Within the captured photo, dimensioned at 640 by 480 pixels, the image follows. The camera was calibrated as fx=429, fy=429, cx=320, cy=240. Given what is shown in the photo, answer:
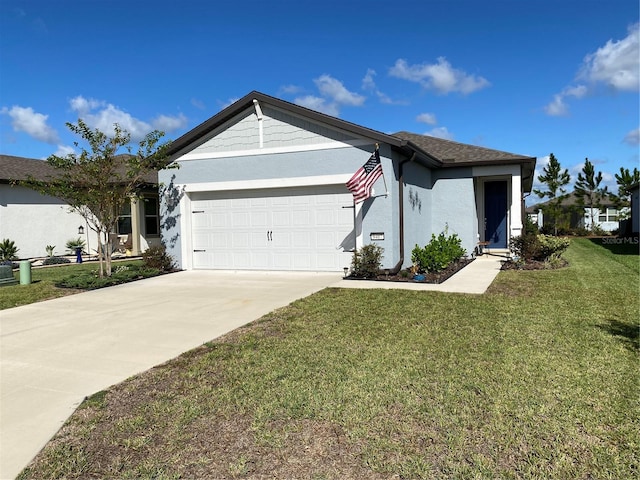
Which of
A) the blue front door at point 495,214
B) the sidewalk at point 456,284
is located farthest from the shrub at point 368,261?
the blue front door at point 495,214

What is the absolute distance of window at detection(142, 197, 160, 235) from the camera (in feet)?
64.0

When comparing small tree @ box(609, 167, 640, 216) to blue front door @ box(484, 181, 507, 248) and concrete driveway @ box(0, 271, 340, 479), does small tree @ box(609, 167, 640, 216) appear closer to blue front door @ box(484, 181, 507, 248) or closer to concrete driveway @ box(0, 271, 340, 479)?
blue front door @ box(484, 181, 507, 248)

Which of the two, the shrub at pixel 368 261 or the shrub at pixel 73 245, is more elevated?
the shrub at pixel 73 245

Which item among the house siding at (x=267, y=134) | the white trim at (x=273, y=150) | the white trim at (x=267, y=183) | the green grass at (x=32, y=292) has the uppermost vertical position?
the house siding at (x=267, y=134)

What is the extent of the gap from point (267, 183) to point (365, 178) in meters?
3.18

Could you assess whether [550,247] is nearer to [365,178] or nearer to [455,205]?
[455,205]

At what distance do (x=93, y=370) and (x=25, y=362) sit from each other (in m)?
1.02

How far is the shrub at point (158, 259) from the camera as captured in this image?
12.9 meters

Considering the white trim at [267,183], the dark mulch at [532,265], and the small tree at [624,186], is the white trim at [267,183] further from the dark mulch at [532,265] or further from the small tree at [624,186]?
the small tree at [624,186]

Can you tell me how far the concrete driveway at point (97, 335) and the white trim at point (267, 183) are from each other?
8.59 ft

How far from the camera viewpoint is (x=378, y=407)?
3648 millimetres

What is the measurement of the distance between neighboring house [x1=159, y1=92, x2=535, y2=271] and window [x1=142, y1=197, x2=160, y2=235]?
21.5 feet

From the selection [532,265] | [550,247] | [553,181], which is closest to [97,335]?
[532,265]

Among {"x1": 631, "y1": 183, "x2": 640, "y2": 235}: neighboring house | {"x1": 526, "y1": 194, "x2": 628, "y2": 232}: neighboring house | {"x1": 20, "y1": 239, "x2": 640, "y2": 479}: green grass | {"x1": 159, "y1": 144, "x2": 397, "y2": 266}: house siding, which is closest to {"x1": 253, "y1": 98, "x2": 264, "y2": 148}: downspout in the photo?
{"x1": 159, "y1": 144, "x2": 397, "y2": 266}: house siding
